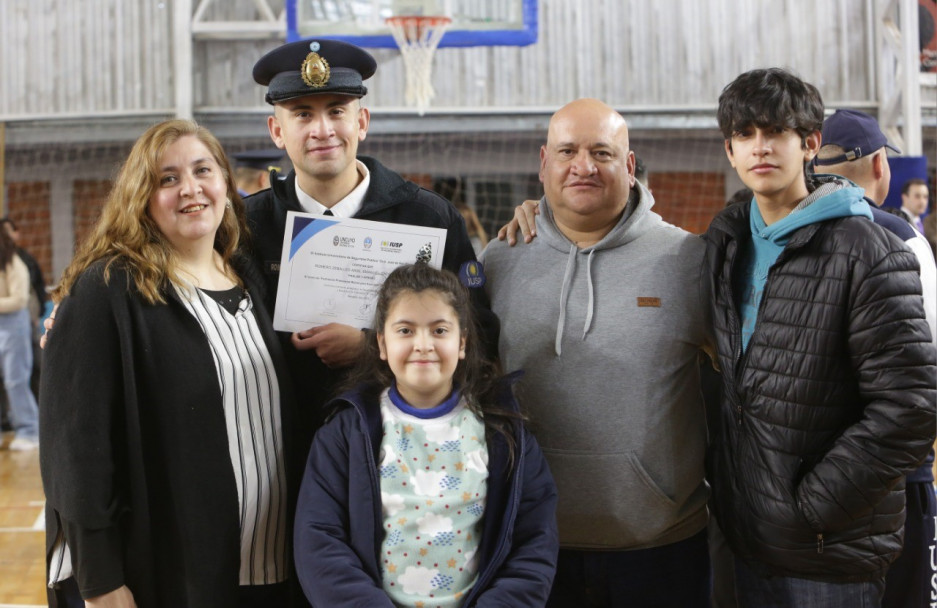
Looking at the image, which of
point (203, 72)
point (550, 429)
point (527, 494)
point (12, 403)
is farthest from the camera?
point (203, 72)

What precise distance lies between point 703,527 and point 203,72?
27.1 ft

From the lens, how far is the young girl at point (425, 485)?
2010 mm

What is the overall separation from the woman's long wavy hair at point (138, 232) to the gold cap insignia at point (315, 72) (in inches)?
13.5

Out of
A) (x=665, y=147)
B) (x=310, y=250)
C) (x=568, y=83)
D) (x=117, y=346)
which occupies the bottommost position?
(x=117, y=346)

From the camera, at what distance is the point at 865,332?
1970mm

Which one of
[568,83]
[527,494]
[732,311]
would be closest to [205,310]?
[527,494]

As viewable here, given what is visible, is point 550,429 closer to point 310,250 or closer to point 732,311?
point 732,311

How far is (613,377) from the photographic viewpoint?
235cm

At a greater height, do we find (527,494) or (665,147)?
(665,147)

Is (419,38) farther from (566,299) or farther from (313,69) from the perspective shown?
(566,299)

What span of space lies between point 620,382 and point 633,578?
0.51 m

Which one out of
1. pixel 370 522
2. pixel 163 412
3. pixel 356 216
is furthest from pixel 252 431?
pixel 356 216

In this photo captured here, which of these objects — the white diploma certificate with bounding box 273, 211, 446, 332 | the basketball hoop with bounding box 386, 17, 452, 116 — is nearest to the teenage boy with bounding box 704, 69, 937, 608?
the white diploma certificate with bounding box 273, 211, 446, 332

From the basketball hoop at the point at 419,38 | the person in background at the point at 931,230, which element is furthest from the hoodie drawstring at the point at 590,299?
the basketball hoop at the point at 419,38
